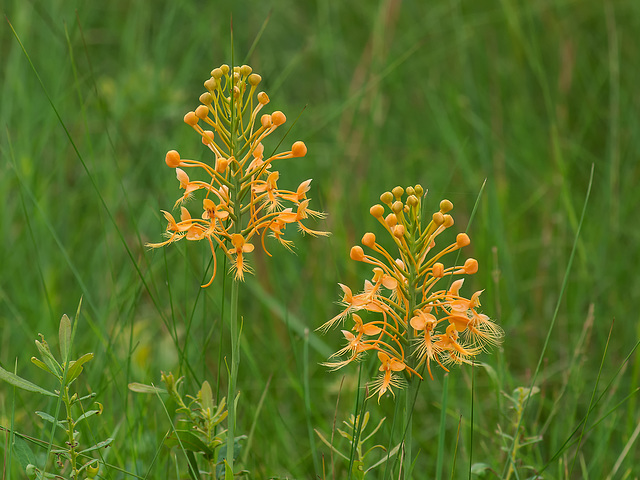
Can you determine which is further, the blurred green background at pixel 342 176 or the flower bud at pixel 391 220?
the blurred green background at pixel 342 176

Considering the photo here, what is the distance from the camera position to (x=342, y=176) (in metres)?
5.11

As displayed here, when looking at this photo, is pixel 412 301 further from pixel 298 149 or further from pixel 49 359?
pixel 49 359

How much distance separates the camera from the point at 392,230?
1909mm

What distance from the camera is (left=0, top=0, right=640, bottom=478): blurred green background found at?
3.74m

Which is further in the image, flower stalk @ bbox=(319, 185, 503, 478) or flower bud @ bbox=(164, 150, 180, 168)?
flower bud @ bbox=(164, 150, 180, 168)

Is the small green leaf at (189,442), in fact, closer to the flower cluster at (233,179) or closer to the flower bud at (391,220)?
the flower cluster at (233,179)

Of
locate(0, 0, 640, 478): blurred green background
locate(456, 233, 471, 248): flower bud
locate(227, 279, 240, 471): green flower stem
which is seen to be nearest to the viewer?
locate(227, 279, 240, 471): green flower stem

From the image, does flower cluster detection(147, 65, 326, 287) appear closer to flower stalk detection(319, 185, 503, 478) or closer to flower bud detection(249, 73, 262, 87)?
flower bud detection(249, 73, 262, 87)

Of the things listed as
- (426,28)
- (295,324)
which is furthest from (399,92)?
(295,324)

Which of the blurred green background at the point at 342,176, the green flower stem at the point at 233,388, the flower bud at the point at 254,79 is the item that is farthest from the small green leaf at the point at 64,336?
the blurred green background at the point at 342,176

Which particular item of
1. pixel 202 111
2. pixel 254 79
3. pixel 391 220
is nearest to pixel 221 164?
pixel 202 111

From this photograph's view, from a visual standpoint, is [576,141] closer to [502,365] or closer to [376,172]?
[376,172]

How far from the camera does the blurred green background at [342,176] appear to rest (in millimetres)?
3740

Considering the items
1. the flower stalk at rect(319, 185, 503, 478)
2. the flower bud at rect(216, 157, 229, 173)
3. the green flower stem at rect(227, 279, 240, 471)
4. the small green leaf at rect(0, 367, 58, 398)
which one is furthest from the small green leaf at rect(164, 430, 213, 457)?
the flower bud at rect(216, 157, 229, 173)
